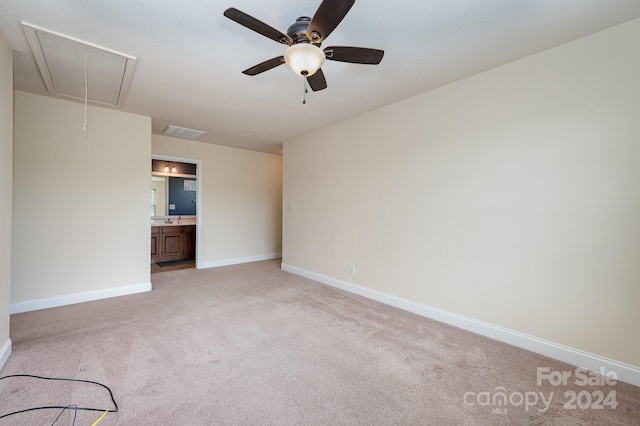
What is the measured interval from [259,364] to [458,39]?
3.00 metres

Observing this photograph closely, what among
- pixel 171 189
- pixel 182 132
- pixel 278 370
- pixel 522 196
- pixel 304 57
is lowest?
pixel 278 370

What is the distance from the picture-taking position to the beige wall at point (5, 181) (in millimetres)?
1984

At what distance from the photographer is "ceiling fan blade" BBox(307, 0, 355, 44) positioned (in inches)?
52.6

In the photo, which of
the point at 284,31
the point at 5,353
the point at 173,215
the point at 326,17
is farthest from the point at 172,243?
the point at 326,17

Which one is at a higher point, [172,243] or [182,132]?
[182,132]

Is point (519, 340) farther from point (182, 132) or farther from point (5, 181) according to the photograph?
point (182, 132)

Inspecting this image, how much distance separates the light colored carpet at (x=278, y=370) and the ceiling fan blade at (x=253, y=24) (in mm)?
2259

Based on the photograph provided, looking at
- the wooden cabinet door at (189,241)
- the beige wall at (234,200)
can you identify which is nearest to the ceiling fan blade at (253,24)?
the beige wall at (234,200)

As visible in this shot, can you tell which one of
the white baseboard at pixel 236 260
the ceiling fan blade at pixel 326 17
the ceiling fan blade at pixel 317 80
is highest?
the ceiling fan blade at pixel 326 17

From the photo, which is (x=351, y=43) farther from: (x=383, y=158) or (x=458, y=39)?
(x=383, y=158)

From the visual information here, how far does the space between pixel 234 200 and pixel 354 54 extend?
4.56 m

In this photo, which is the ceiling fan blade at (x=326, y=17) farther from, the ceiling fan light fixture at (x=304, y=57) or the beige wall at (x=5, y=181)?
the beige wall at (x=5, y=181)

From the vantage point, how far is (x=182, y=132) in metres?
4.57

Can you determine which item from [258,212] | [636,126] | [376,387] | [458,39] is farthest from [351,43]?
[258,212]
